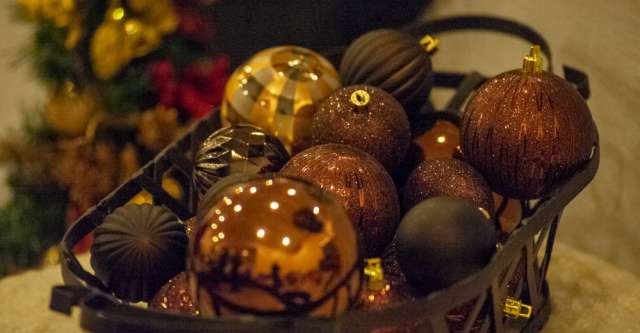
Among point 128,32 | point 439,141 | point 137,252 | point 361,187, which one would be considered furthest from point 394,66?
point 128,32

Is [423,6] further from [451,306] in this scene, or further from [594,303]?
[451,306]

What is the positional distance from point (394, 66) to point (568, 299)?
272 millimetres

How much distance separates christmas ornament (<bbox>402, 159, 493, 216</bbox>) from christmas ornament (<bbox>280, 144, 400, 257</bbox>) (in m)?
0.04

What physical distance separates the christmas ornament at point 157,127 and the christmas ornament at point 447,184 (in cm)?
57

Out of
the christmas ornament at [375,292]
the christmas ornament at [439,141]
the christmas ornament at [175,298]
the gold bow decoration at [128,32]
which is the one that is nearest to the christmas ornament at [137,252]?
the christmas ornament at [175,298]

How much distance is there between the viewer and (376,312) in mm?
467

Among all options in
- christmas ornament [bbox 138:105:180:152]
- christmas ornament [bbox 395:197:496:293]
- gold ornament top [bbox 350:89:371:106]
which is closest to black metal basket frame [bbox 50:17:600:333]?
christmas ornament [bbox 395:197:496:293]

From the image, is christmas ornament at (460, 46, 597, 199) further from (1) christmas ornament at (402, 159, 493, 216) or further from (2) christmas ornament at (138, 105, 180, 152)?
(2) christmas ornament at (138, 105, 180, 152)

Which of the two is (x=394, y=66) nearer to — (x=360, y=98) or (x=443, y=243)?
(x=360, y=98)

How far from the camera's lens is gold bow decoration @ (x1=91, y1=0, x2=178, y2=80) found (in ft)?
3.55

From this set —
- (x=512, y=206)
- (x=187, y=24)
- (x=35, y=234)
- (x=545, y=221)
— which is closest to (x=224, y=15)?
(x=187, y=24)

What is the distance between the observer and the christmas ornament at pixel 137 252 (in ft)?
1.86

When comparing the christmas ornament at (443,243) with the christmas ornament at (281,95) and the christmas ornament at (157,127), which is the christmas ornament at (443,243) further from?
the christmas ornament at (157,127)

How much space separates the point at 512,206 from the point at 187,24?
60cm
